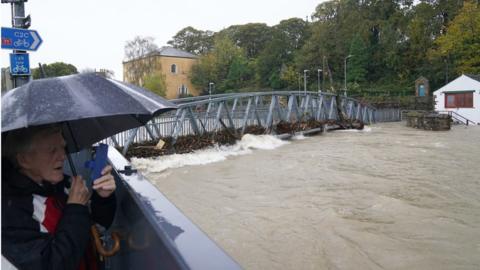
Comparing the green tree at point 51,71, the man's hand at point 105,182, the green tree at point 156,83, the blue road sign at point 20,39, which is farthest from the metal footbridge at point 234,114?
the green tree at point 156,83

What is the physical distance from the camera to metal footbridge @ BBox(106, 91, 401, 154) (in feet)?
36.9

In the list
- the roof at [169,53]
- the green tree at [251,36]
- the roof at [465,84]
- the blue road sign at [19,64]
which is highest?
the green tree at [251,36]

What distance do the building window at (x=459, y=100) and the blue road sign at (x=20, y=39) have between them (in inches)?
1441

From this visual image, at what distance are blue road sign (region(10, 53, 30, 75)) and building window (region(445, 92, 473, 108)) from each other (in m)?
36.7

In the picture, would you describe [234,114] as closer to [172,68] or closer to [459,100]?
[459,100]

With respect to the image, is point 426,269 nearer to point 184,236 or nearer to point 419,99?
point 184,236

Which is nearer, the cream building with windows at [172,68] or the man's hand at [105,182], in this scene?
the man's hand at [105,182]

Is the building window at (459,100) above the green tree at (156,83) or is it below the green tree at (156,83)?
below

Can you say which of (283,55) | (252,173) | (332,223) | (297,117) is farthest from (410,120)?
(283,55)

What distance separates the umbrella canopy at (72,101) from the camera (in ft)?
5.07

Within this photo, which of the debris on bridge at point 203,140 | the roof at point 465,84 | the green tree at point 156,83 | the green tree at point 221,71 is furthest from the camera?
the green tree at point 221,71

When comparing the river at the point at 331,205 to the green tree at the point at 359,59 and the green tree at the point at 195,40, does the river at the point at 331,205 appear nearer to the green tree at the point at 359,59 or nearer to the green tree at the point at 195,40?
the green tree at the point at 359,59

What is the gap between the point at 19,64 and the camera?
21.6ft

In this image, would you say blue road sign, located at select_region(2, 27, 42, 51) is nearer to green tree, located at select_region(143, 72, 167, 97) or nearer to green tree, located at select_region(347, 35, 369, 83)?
green tree, located at select_region(143, 72, 167, 97)
